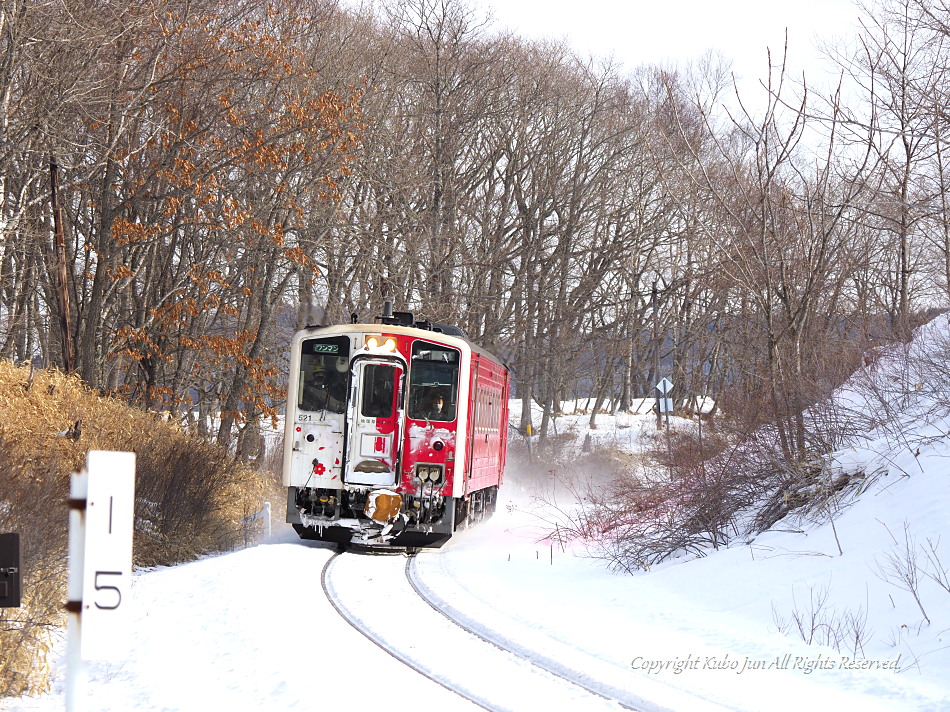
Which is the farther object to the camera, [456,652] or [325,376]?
[325,376]

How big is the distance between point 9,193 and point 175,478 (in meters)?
11.6

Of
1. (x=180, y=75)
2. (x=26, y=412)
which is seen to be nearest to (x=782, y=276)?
(x=26, y=412)

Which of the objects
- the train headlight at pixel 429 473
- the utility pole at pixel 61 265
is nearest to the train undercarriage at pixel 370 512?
the train headlight at pixel 429 473

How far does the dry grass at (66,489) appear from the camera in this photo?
24.5 feet

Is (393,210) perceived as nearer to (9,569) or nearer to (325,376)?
(325,376)

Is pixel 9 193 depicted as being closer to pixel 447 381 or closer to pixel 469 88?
pixel 447 381

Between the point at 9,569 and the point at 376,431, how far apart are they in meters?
9.45

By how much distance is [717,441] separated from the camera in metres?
14.9

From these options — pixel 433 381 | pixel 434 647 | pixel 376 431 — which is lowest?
pixel 434 647

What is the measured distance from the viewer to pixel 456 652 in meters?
7.88

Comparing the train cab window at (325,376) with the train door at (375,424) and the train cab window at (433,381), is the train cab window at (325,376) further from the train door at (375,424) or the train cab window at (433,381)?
the train cab window at (433,381)

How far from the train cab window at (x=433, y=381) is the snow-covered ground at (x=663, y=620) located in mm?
2276

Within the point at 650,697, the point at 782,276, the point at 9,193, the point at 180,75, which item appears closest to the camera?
the point at 650,697

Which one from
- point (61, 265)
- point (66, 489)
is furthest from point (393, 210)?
point (66, 489)
